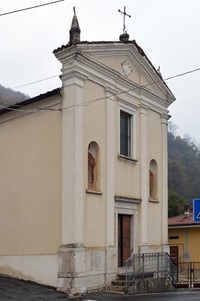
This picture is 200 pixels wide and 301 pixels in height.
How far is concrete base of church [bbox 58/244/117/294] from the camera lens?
16797 millimetres

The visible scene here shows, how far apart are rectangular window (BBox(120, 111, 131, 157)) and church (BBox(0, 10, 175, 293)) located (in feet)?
0.13

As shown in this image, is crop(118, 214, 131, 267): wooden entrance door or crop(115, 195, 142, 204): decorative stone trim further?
crop(118, 214, 131, 267): wooden entrance door

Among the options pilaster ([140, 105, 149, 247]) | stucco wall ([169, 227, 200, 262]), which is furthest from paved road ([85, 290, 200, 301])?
stucco wall ([169, 227, 200, 262])

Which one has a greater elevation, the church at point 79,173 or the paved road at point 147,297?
the church at point 79,173

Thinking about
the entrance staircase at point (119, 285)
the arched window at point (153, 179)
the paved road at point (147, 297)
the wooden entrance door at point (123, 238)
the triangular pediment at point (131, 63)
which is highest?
the triangular pediment at point (131, 63)

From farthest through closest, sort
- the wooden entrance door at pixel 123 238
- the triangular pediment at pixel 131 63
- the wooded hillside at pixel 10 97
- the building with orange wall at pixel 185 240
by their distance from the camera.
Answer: the building with orange wall at pixel 185 240, the wooded hillside at pixel 10 97, the wooden entrance door at pixel 123 238, the triangular pediment at pixel 131 63

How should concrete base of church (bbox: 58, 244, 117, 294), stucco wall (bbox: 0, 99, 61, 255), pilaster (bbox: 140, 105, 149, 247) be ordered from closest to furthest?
concrete base of church (bbox: 58, 244, 117, 294) → stucco wall (bbox: 0, 99, 61, 255) → pilaster (bbox: 140, 105, 149, 247)

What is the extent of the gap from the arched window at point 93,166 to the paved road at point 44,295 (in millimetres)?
3849

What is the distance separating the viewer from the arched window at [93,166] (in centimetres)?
1881

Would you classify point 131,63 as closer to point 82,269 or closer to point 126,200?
point 126,200

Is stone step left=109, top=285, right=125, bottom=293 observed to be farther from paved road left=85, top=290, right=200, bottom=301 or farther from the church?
paved road left=85, top=290, right=200, bottom=301

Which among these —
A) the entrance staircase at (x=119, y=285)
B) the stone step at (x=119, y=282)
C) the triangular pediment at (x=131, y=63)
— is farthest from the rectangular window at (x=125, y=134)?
the stone step at (x=119, y=282)

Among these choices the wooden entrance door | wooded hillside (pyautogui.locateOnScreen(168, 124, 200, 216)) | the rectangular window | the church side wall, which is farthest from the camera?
wooded hillside (pyautogui.locateOnScreen(168, 124, 200, 216))

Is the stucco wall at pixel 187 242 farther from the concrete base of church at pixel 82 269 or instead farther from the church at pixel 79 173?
the concrete base of church at pixel 82 269
